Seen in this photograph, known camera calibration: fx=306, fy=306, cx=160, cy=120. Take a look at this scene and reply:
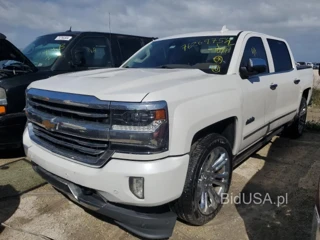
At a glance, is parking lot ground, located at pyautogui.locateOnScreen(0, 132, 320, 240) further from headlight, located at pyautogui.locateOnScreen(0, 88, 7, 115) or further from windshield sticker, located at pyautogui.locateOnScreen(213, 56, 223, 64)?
windshield sticker, located at pyautogui.locateOnScreen(213, 56, 223, 64)

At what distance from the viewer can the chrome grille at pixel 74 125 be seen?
229 centimetres

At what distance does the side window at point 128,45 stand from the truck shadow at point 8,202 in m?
3.18

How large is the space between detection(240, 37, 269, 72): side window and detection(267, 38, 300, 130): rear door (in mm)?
304

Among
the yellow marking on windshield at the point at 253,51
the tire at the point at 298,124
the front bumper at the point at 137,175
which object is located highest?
the yellow marking on windshield at the point at 253,51

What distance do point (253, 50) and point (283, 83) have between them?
2.79 ft

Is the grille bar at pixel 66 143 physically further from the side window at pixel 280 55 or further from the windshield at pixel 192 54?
the side window at pixel 280 55

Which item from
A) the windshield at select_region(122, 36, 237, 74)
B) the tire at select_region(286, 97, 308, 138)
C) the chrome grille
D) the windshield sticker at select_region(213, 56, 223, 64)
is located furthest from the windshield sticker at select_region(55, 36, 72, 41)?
the tire at select_region(286, 97, 308, 138)

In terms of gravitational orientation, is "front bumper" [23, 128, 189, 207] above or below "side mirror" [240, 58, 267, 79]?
below

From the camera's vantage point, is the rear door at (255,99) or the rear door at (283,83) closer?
the rear door at (255,99)

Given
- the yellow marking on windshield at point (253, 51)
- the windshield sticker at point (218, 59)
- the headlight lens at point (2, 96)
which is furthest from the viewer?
the headlight lens at point (2, 96)

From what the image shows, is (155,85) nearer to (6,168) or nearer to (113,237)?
(113,237)

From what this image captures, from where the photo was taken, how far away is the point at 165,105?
7.32ft

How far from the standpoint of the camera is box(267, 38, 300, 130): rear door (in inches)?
165

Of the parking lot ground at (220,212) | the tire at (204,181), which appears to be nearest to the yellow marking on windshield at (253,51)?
the tire at (204,181)
